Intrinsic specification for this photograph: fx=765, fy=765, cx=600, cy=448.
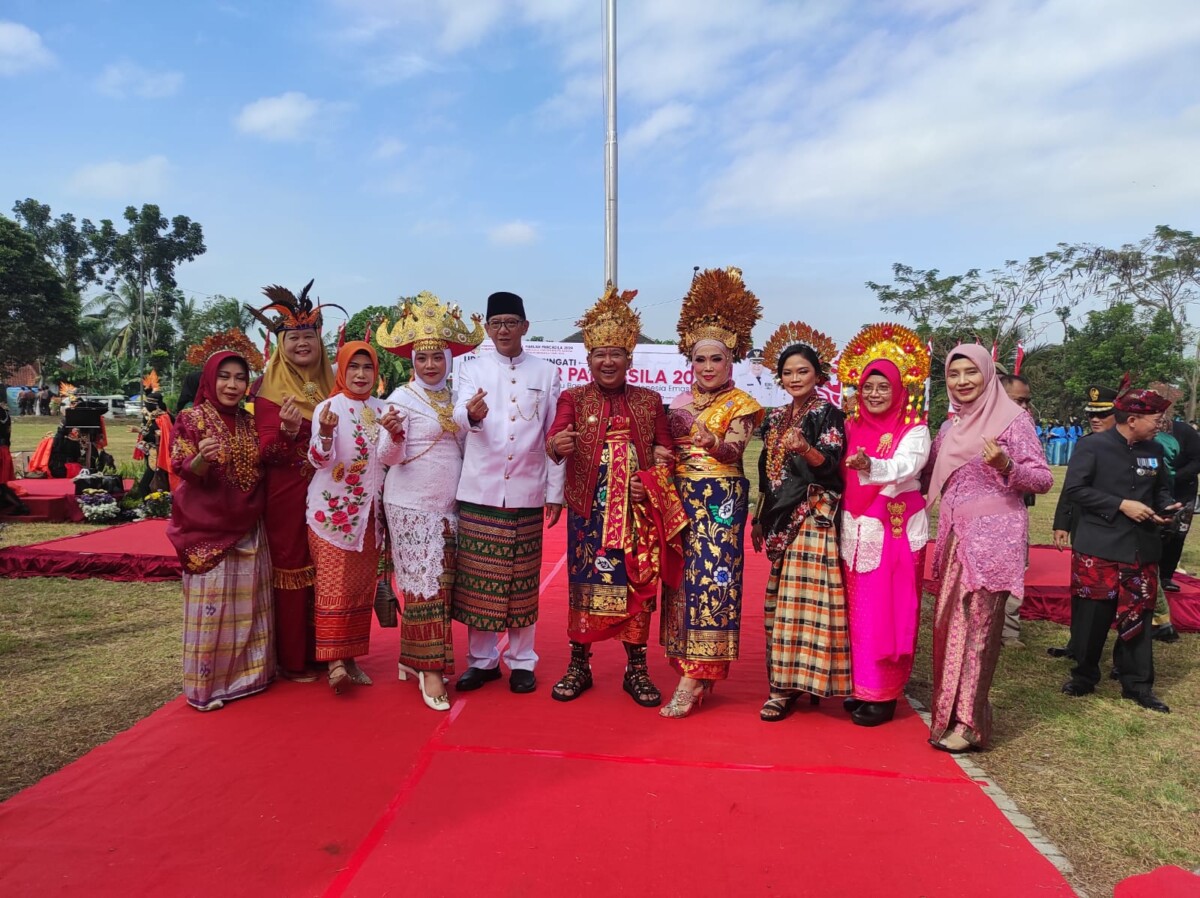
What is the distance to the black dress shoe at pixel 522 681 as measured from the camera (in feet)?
Result: 12.4

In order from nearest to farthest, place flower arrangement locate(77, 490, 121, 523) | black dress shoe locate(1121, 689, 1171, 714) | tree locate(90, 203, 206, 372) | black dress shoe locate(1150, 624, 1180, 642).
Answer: black dress shoe locate(1121, 689, 1171, 714) < black dress shoe locate(1150, 624, 1180, 642) < flower arrangement locate(77, 490, 121, 523) < tree locate(90, 203, 206, 372)

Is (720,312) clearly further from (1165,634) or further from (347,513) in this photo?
(1165,634)

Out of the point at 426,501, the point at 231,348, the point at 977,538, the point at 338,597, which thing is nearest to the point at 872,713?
the point at 977,538

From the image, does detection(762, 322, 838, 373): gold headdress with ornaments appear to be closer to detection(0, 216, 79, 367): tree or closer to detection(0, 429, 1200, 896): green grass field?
detection(0, 429, 1200, 896): green grass field

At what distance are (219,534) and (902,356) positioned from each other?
3.18 meters

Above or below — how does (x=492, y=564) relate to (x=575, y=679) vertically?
above

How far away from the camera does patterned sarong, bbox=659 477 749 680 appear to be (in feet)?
11.5

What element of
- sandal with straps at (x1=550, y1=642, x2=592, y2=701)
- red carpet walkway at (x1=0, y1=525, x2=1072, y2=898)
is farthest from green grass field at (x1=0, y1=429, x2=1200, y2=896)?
sandal with straps at (x1=550, y1=642, x2=592, y2=701)

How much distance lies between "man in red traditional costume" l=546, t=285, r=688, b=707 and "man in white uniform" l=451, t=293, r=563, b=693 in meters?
0.17

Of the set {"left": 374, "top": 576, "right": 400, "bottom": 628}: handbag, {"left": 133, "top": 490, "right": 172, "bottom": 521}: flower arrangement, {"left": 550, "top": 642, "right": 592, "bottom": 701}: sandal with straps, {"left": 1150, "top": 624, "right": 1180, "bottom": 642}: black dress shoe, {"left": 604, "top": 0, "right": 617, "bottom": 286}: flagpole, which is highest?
{"left": 604, "top": 0, "right": 617, "bottom": 286}: flagpole

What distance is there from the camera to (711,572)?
3498mm

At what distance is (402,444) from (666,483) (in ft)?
4.07

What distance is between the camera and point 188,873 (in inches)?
88.4

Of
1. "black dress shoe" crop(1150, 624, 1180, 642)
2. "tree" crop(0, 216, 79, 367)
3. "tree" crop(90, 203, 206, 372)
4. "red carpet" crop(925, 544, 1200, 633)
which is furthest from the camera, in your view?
"tree" crop(90, 203, 206, 372)
